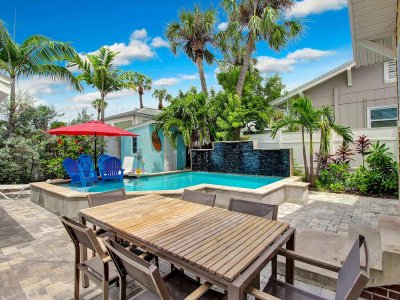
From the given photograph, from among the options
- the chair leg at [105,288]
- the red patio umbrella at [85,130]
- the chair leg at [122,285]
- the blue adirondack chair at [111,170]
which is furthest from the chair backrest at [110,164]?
the chair leg at [122,285]

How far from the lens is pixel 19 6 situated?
42.2 ft

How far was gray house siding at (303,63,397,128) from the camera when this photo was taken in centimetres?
1166

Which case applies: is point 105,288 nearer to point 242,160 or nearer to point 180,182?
point 180,182

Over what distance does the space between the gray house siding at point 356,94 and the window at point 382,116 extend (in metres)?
0.20

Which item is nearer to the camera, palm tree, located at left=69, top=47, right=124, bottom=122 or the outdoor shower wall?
the outdoor shower wall

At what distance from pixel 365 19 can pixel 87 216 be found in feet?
18.9

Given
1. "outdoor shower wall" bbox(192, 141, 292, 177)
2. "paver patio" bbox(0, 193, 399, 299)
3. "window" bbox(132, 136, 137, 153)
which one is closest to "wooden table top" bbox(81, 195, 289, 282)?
"paver patio" bbox(0, 193, 399, 299)

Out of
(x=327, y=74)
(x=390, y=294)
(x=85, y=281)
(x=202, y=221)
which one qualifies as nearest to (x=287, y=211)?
(x=390, y=294)

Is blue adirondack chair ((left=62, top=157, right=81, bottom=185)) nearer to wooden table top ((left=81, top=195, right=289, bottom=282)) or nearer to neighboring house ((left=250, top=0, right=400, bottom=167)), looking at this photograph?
wooden table top ((left=81, top=195, right=289, bottom=282))

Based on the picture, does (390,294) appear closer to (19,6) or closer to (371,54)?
(371,54)

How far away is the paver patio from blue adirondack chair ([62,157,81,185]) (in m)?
1.53

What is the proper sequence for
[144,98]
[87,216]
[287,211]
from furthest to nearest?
[144,98], [287,211], [87,216]

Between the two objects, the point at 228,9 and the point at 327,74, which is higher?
the point at 228,9

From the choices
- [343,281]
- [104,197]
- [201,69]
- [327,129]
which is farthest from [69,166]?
[201,69]
